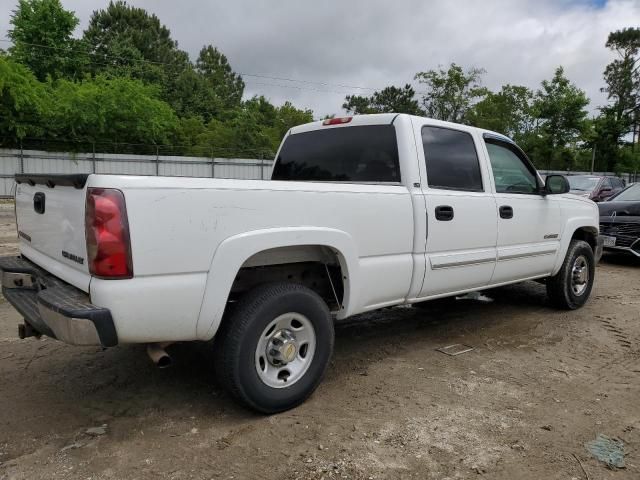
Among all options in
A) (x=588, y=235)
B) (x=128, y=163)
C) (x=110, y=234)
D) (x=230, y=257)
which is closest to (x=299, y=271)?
(x=230, y=257)

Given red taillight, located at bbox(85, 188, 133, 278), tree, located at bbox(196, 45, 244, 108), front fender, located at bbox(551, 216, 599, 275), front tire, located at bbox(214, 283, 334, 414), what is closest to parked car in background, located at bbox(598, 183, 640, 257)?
front fender, located at bbox(551, 216, 599, 275)

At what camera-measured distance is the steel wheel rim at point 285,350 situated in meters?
3.16

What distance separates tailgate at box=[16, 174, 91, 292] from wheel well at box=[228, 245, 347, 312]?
0.89 meters

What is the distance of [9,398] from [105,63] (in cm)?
4208

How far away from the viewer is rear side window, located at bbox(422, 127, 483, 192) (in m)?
4.14

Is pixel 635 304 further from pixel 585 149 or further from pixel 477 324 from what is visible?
pixel 585 149

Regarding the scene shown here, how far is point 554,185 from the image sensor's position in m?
5.19

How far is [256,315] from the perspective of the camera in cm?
301

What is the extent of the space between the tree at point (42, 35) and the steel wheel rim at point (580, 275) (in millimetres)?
36425

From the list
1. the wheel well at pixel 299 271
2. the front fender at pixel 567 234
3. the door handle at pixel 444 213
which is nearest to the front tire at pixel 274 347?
the wheel well at pixel 299 271

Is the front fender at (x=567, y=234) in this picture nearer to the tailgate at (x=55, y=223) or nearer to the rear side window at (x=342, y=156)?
the rear side window at (x=342, y=156)

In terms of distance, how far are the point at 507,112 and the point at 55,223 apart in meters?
35.8

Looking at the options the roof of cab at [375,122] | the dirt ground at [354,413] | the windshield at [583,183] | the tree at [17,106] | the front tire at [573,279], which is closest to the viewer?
the dirt ground at [354,413]

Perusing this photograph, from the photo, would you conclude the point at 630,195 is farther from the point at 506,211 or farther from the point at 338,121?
the point at 338,121
